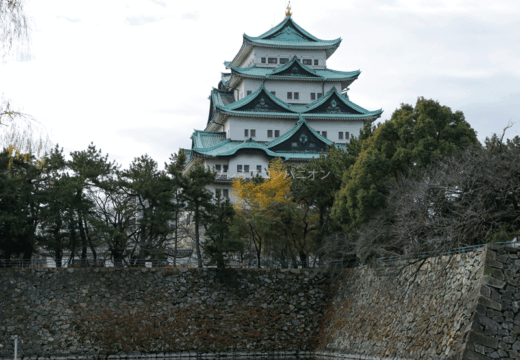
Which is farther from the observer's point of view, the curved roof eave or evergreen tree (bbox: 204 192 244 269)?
the curved roof eave

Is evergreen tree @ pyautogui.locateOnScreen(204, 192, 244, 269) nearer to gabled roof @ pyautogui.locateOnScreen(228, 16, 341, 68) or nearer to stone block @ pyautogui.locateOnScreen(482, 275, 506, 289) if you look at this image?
stone block @ pyautogui.locateOnScreen(482, 275, 506, 289)

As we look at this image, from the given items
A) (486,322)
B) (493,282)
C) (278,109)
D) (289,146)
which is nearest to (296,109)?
(278,109)

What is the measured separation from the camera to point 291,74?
50062mm

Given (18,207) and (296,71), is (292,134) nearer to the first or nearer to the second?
(296,71)

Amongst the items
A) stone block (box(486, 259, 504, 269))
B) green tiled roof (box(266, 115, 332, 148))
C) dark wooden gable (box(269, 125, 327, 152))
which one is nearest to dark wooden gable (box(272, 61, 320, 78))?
green tiled roof (box(266, 115, 332, 148))

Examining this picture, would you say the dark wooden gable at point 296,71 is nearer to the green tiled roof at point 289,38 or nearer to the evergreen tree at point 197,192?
the green tiled roof at point 289,38

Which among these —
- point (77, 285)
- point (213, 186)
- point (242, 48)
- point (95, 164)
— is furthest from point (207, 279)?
point (242, 48)

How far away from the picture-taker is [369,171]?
86.7 feet

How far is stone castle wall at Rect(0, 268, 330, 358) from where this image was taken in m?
27.1

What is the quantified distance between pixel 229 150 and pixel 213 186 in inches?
115

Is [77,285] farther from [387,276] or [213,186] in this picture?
[213,186]

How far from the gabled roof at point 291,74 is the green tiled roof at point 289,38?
2.20 meters

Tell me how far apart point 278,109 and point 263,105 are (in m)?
1.25

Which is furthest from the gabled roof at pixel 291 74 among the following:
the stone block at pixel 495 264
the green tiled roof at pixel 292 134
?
the stone block at pixel 495 264
